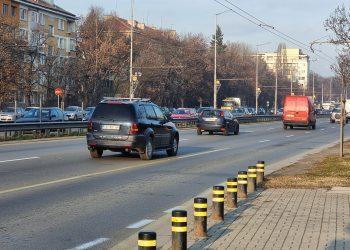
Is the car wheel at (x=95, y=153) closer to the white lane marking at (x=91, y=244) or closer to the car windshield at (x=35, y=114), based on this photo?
the white lane marking at (x=91, y=244)

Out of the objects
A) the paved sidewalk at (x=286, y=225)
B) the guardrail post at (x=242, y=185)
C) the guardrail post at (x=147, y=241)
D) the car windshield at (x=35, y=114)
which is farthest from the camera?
the car windshield at (x=35, y=114)

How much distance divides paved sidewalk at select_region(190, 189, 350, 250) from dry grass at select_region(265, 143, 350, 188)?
1599mm

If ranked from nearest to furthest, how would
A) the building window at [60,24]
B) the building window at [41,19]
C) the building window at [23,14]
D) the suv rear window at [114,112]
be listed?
the suv rear window at [114,112]
the building window at [23,14]
the building window at [41,19]
the building window at [60,24]

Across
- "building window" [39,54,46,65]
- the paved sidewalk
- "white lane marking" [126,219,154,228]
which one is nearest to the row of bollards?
the paved sidewalk

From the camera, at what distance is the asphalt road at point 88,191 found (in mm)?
8422

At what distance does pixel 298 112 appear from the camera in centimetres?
5053

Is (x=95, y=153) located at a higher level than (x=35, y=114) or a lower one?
lower

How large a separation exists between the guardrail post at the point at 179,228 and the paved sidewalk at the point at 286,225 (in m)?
0.61

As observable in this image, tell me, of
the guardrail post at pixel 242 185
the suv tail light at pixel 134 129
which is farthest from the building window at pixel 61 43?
the guardrail post at pixel 242 185

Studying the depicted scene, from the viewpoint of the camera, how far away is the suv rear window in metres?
19.3

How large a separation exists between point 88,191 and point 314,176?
549cm

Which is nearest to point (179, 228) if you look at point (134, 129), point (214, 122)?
point (134, 129)

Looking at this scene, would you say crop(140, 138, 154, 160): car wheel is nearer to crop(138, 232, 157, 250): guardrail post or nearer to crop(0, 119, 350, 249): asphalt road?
crop(0, 119, 350, 249): asphalt road

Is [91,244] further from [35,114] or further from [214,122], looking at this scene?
→ [35,114]
